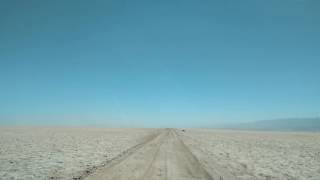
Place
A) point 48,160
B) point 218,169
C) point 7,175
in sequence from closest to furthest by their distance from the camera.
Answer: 1. point 7,175
2. point 218,169
3. point 48,160

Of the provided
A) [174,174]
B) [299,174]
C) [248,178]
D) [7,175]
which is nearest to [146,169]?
[174,174]

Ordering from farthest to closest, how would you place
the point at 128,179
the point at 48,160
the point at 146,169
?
the point at 48,160, the point at 146,169, the point at 128,179

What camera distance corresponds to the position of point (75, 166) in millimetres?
17484

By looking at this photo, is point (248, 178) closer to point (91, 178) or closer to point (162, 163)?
point (162, 163)

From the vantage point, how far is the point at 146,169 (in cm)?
1591

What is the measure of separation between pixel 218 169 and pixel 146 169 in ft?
12.1

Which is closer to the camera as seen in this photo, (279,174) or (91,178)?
(91,178)

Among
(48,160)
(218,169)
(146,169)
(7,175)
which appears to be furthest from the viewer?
(48,160)

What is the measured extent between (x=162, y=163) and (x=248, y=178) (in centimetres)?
488

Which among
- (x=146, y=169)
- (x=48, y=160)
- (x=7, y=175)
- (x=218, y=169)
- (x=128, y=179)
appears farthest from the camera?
(x=48, y=160)

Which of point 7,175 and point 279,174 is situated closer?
point 7,175

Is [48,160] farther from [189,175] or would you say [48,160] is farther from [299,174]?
[299,174]

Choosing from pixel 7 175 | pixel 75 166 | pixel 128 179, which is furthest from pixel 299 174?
pixel 7 175

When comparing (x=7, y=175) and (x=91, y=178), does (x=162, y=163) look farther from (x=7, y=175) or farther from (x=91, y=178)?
(x=7, y=175)
